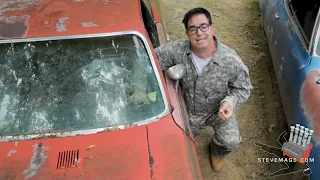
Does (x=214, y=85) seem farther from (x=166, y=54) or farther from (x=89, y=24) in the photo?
(x=89, y=24)

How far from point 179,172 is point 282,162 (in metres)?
1.73

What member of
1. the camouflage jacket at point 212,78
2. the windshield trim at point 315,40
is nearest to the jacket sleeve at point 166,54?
the camouflage jacket at point 212,78

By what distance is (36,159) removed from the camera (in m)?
2.09

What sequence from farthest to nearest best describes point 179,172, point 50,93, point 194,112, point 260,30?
point 260,30, point 194,112, point 50,93, point 179,172

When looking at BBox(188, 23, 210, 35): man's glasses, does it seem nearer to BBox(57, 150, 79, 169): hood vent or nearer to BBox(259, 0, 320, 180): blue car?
BBox(259, 0, 320, 180): blue car

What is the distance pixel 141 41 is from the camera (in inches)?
105

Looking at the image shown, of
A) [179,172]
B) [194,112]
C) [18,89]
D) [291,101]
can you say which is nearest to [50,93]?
[18,89]

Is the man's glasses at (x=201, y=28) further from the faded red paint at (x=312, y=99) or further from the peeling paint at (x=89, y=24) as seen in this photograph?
the faded red paint at (x=312, y=99)

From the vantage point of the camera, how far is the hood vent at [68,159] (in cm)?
206

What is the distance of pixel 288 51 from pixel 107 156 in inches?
87.7

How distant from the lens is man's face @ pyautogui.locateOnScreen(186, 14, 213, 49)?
2598 mm

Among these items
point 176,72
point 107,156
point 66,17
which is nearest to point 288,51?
point 176,72

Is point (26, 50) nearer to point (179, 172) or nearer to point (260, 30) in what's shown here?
point (179, 172)

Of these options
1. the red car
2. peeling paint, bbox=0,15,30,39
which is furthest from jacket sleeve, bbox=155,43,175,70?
peeling paint, bbox=0,15,30,39
